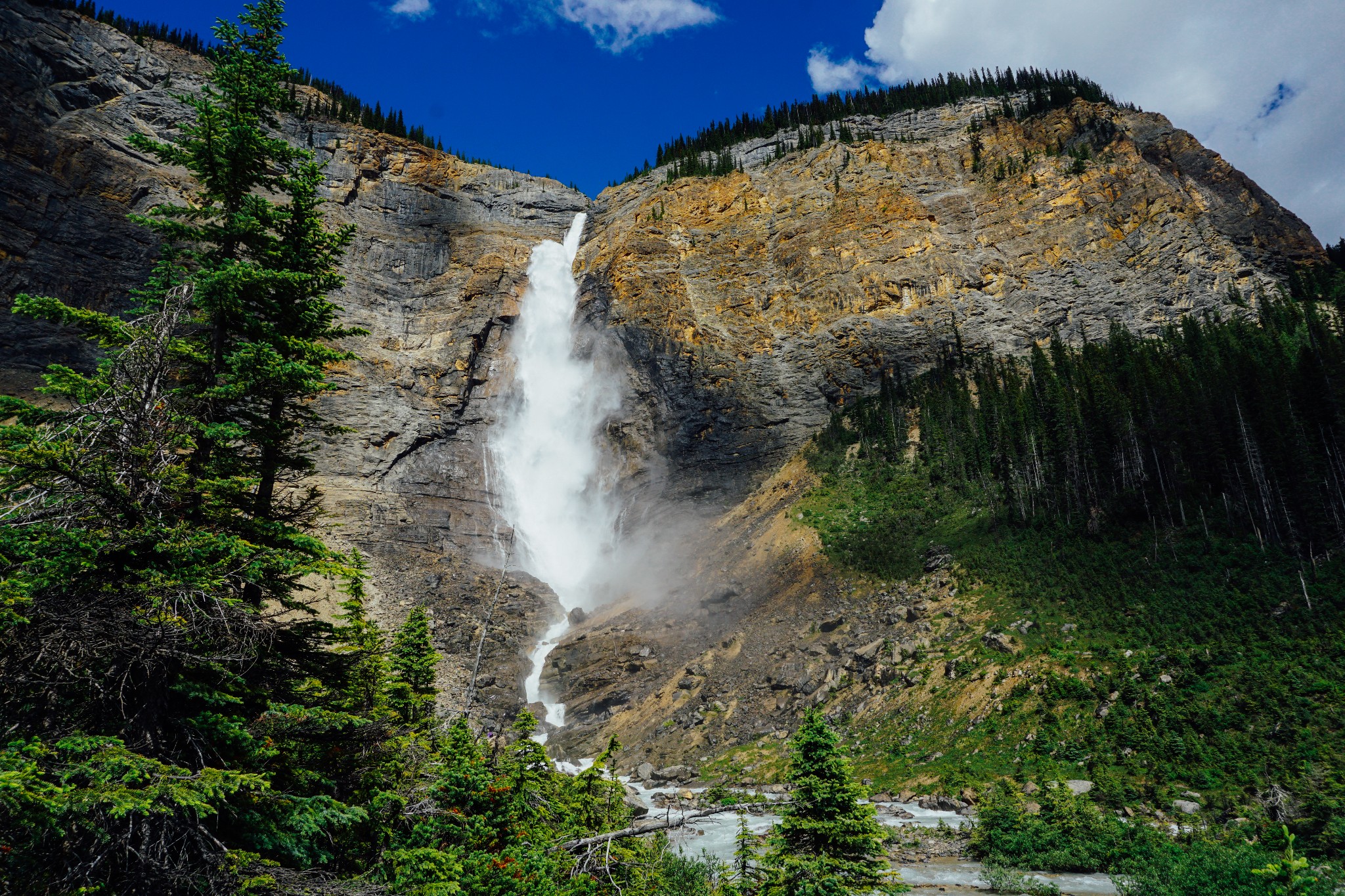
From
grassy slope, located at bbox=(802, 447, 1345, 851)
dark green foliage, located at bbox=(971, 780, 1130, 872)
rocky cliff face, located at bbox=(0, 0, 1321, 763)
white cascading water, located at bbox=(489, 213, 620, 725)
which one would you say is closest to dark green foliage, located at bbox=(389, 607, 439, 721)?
dark green foliage, located at bbox=(971, 780, 1130, 872)

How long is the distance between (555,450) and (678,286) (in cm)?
2641

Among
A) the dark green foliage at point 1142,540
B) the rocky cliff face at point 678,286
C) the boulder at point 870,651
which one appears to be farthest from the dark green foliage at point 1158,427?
the boulder at point 870,651

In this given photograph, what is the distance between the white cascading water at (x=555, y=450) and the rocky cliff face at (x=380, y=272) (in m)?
2.87

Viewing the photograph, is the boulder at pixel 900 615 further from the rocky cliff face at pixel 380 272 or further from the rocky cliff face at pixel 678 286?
the rocky cliff face at pixel 380 272

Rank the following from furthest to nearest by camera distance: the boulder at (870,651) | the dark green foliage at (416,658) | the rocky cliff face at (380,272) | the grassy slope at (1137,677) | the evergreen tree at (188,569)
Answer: the rocky cliff face at (380,272) → the boulder at (870,651) → the grassy slope at (1137,677) → the dark green foliage at (416,658) → the evergreen tree at (188,569)

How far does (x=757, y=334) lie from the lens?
266 feet

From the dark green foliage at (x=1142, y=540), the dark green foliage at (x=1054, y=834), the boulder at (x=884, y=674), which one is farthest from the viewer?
the boulder at (x=884, y=674)

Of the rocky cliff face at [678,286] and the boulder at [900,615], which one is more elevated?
the rocky cliff face at [678,286]

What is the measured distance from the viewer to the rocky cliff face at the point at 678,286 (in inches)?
2250

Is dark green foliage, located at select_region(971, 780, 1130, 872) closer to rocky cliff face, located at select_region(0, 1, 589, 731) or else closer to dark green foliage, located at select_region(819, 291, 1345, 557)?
dark green foliage, located at select_region(819, 291, 1345, 557)

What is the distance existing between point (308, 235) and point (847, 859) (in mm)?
14328

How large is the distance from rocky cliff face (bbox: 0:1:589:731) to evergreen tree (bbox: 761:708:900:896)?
41.1m

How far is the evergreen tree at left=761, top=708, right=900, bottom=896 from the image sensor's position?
36.1ft

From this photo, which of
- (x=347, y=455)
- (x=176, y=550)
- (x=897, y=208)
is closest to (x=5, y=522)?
(x=176, y=550)
